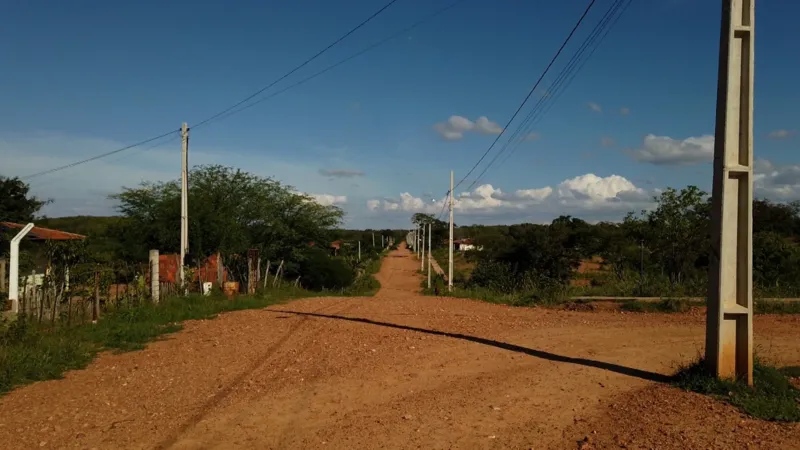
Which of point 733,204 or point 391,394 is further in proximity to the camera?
point 391,394

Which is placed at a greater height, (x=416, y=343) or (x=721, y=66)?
(x=721, y=66)

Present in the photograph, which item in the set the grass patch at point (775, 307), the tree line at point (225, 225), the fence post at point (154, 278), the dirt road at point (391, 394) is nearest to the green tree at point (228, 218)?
the tree line at point (225, 225)

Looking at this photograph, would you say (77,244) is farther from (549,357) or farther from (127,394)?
(549,357)

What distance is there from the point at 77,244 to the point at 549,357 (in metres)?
10.1

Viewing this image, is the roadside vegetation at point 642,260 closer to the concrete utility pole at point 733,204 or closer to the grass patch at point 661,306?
the grass patch at point 661,306

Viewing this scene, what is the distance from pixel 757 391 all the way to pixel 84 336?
10496 millimetres

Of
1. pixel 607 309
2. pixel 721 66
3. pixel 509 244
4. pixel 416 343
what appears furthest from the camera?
pixel 509 244

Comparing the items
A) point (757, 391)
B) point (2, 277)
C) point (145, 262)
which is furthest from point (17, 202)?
point (757, 391)

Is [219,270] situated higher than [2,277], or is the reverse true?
[2,277]

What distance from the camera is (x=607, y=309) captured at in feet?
51.3

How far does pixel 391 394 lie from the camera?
6723mm

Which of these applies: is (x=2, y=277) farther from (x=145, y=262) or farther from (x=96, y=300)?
(x=145, y=262)

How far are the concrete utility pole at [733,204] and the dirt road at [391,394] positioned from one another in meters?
0.91

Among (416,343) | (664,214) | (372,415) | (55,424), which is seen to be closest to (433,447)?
(372,415)
